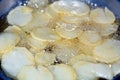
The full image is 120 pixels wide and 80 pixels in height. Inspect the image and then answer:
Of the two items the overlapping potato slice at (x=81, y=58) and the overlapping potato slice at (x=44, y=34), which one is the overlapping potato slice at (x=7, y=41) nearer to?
the overlapping potato slice at (x=44, y=34)

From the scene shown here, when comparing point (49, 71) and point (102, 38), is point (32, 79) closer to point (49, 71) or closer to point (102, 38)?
point (49, 71)

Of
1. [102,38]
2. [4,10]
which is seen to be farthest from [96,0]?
[4,10]

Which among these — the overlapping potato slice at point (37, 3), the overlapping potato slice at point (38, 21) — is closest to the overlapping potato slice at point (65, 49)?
the overlapping potato slice at point (38, 21)

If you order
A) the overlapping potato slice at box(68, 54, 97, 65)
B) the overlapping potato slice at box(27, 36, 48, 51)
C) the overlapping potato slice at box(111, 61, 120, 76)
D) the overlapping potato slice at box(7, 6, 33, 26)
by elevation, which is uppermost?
the overlapping potato slice at box(7, 6, 33, 26)

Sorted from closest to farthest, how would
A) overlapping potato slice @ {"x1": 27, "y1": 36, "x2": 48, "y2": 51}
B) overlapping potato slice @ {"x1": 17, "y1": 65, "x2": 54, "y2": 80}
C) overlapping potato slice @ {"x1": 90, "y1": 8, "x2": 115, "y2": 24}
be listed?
1. overlapping potato slice @ {"x1": 17, "y1": 65, "x2": 54, "y2": 80}
2. overlapping potato slice @ {"x1": 27, "y1": 36, "x2": 48, "y2": 51}
3. overlapping potato slice @ {"x1": 90, "y1": 8, "x2": 115, "y2": 24}

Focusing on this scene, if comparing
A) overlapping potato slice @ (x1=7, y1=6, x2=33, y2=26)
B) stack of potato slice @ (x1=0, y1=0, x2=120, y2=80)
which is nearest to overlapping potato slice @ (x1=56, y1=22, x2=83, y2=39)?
stack of potato slice @ (x1=0, y1=0, x2=120, y2=80)

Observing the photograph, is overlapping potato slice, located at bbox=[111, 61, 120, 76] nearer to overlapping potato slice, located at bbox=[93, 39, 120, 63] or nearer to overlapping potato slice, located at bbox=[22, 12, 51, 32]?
overlapping potato slice, located at bbox=[93, 39, 120, 63]
